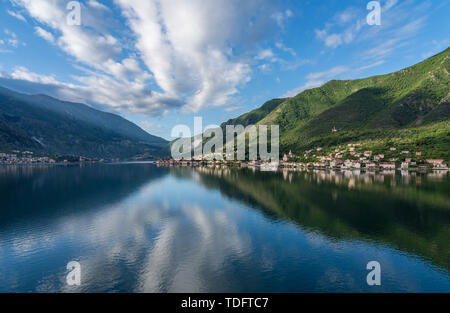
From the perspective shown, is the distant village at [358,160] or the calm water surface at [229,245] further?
the distant village at [358,160]

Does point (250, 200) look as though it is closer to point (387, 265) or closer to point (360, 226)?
point (360, 226)

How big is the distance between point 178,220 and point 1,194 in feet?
198

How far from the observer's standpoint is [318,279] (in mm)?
21703

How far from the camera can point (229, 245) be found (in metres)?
31.0

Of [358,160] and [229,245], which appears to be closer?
[229,245]

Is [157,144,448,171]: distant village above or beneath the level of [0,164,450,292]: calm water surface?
above

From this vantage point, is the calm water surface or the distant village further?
the distant village

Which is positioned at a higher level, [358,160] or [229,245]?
[358,160]

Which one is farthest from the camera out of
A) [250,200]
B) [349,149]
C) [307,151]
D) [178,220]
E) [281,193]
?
[307,151]

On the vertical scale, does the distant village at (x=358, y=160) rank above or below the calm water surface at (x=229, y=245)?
above

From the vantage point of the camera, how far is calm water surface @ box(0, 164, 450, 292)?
21.2 meters

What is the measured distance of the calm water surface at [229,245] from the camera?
21.2 meters
